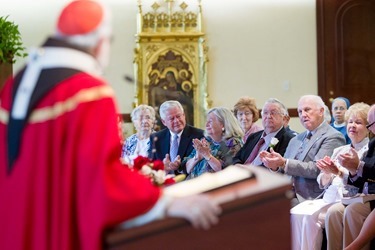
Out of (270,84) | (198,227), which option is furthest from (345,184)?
(270,84)

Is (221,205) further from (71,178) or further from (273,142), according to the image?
(273,142)

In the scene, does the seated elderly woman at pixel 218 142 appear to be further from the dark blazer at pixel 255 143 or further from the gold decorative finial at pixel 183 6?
the gold decorative finial at pixel 183 6

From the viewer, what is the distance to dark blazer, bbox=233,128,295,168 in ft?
20.0

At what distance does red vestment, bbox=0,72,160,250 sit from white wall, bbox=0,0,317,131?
8.59 m

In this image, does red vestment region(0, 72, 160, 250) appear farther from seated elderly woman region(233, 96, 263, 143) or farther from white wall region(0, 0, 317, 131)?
white wall region(0, 0, 317, 131)

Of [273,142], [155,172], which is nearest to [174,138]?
[273,142]

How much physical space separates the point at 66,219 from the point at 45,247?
4.1 inches

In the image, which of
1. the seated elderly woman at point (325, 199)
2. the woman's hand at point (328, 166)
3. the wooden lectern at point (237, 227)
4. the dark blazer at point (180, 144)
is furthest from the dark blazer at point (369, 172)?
the wooden lectern at point (237, 227)

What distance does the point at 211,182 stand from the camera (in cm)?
226

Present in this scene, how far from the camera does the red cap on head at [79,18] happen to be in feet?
7.02

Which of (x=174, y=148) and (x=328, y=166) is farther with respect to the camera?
(x=174, y=148)

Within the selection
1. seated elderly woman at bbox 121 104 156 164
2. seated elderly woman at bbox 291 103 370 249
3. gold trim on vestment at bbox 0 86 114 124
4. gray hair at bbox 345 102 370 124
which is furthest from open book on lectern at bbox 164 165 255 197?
seated elderly woman at bbox 121 104 156 164

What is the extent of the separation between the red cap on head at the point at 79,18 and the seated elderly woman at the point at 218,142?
3850 millimetres

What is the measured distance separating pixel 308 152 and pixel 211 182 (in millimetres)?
3514
